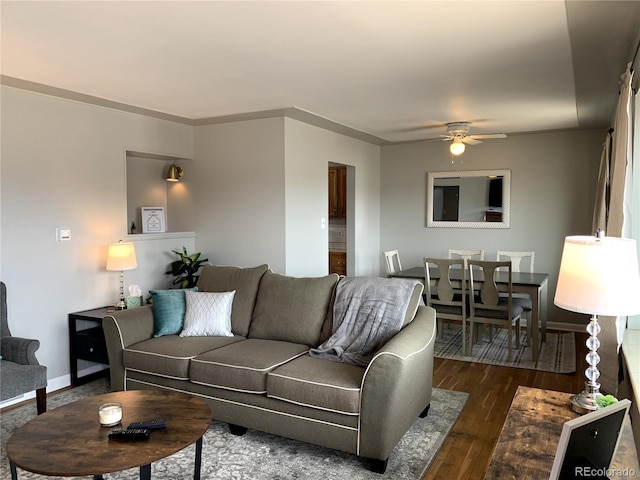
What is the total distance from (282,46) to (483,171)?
14.2 feet

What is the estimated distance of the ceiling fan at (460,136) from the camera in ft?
16.8

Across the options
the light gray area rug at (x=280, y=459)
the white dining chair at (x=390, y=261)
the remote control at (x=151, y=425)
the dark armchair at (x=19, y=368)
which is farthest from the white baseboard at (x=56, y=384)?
the white dining chair at (x=390, y=261)

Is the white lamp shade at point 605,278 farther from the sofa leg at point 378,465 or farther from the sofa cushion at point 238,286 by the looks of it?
the sofa cushion at point 238,286

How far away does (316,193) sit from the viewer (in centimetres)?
542

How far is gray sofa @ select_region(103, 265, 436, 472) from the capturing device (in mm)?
2635

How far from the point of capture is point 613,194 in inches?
109

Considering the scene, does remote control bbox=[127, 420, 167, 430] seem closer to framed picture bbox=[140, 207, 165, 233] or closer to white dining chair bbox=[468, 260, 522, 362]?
framed picture bbox=[140, 207, 165, 233]

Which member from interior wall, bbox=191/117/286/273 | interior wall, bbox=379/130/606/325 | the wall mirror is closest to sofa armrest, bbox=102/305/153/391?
interior wall, bbox=191/117/286/273

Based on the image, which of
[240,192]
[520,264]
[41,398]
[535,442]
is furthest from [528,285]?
[41,398]

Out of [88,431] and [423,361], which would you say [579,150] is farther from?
[88,431]

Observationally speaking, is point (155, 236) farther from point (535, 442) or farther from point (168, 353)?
point (535, 442)

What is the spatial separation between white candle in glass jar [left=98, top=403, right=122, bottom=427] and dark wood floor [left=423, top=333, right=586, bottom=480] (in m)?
1.66

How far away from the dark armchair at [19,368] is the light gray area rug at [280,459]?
12.3 inches

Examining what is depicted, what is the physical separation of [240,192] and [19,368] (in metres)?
2.67
